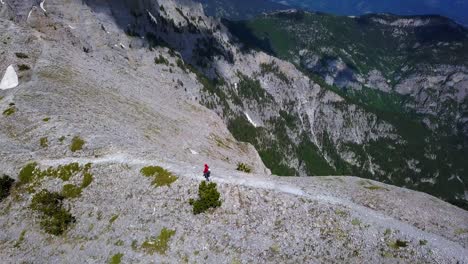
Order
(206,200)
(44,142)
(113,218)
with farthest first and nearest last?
1. (44,142)
2. (113,218)
3. (206,200)

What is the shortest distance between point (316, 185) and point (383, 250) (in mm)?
14871

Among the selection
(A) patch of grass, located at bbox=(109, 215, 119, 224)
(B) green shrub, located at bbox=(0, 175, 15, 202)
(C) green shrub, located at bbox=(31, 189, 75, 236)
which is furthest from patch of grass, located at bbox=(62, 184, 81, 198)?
(B) green shrub, located at bbox=(0, 175, 15, 202)

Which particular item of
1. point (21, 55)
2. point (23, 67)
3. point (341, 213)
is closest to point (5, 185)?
point (341, 213)

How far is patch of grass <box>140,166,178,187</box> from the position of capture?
49.9 m

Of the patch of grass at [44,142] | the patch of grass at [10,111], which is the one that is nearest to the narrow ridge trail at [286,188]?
the patch of grass at [44,142]

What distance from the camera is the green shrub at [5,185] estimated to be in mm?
54781

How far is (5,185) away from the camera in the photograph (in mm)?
55500

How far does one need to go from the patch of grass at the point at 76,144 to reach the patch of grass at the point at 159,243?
2504 cm

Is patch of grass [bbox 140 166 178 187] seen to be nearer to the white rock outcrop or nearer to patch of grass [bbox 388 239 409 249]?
patch of grass [bbox 388 239 409 249]

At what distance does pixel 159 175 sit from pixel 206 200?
30.1ft

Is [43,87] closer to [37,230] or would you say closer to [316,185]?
[37,230]

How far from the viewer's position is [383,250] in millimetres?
38375

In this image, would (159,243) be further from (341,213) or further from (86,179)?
(341,213)

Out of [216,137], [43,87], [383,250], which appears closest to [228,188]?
[383,250]
